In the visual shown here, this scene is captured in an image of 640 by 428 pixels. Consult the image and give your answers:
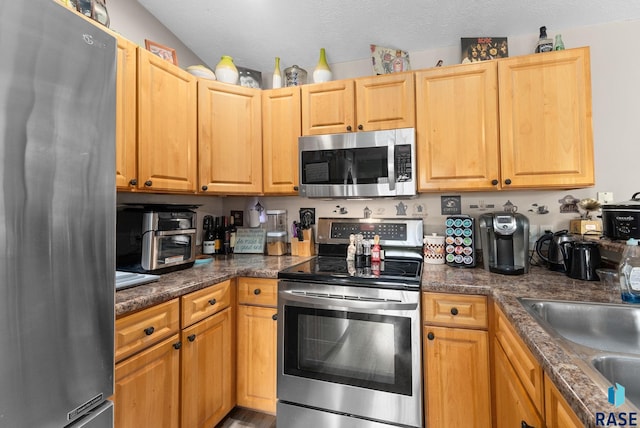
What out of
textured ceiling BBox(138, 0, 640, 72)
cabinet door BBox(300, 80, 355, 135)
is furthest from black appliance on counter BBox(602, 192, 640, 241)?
cabinet door BBox(300, 80, 355, 135)

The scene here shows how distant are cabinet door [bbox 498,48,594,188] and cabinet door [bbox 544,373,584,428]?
1191 mm

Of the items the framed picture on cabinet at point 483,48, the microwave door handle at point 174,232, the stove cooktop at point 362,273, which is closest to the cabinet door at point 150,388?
the microwave door handle at point 174,232

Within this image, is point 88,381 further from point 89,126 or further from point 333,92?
point 333,92

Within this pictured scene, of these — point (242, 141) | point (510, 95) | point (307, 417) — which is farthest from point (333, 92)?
point (307, 417)

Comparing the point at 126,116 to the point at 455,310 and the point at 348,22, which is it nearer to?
the point at 348,22

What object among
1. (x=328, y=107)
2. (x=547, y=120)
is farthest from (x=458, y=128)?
(x=328, y=107)

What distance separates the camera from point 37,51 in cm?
67

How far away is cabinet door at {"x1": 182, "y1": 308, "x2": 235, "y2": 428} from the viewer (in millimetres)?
1434

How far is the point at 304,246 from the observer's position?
2.25m

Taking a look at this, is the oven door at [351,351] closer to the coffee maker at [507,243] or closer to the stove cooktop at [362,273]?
the stove cooktop at [362,273]

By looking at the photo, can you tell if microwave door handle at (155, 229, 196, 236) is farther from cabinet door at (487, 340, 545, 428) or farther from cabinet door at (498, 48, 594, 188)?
cabinet door at (498, 48, 594, 188)

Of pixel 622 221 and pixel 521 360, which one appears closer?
pixel 521 360

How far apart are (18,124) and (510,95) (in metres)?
2.05

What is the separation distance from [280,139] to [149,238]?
1.08m
